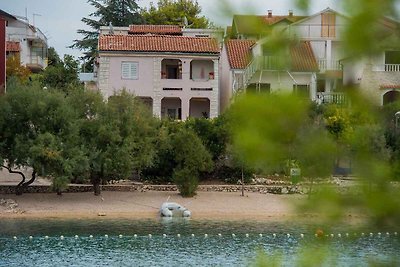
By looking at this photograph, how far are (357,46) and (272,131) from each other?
46 centimetres

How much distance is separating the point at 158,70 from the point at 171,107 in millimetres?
2531

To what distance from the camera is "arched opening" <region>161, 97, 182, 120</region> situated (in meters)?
44.1

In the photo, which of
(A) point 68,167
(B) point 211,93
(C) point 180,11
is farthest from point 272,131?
(C) point 180,11

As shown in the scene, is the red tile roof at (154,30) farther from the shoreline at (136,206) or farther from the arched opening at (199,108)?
the shoreline at (136,206)

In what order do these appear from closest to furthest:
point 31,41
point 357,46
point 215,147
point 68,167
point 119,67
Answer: point 357,46 < point 68,167 < point 215,147 < point 119,67 < point 31,41

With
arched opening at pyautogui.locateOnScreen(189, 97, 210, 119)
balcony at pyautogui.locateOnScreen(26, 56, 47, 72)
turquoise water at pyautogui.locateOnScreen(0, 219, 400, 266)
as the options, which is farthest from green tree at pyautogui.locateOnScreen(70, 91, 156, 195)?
balcony at pyautogui.locateOnScreen(26, 56, 47, 72)

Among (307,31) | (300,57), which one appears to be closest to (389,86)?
(307,31)

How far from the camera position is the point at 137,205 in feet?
109

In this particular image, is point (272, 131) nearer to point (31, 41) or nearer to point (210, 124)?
point (210, 124)

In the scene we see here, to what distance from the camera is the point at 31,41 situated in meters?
60.1

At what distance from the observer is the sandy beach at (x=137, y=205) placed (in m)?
32.1

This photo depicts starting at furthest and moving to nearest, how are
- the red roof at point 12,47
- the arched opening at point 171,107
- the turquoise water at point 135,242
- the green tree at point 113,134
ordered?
the red roof at point 12,47
the arched opening at point 171,107
the green tree at point 113,134
the turquoise water at point 135,242

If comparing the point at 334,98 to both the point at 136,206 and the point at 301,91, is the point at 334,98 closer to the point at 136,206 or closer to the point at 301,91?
the point at 301,91

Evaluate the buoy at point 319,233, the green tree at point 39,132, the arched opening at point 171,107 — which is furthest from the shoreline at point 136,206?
the buoy at point 319,233
